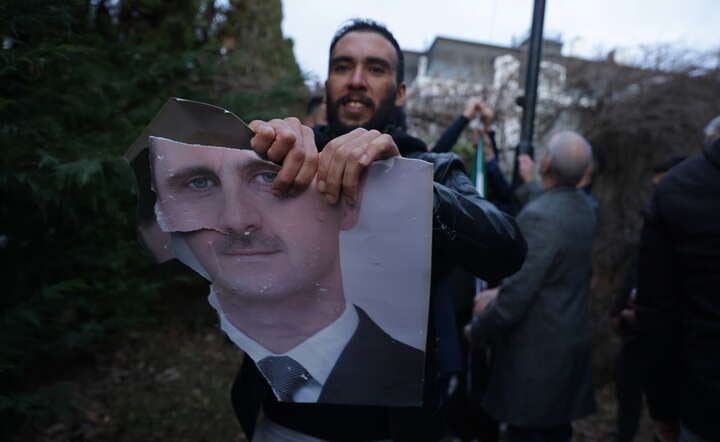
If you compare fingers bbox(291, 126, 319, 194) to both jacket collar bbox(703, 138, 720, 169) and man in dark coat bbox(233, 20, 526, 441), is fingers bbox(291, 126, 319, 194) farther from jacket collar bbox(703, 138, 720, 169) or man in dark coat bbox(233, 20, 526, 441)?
jacket collar bbox(703, 138, 720, 169)

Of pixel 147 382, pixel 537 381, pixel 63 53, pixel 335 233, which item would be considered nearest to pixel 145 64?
pixel 63 53

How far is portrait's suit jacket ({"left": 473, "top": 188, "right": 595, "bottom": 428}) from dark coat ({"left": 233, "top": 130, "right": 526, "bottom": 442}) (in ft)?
3.43

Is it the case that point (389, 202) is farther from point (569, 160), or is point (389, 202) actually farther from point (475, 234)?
point (569, 160)

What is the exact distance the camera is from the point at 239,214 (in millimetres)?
979

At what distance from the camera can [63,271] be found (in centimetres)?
261

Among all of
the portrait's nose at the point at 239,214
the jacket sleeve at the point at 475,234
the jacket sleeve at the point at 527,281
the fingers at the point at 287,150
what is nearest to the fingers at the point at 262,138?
the fingers at the point at 287,150

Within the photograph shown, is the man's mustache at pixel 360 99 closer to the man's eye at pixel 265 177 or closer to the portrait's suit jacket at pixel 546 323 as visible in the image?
the man's eye at pixel 265 177

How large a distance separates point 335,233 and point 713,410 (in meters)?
1.36

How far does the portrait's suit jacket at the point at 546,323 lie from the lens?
2.26 meters

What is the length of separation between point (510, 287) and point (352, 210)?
5.10 ft

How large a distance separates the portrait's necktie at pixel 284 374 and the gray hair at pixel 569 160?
1905 millimetres

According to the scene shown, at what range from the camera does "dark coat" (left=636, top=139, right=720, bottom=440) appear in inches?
59.0

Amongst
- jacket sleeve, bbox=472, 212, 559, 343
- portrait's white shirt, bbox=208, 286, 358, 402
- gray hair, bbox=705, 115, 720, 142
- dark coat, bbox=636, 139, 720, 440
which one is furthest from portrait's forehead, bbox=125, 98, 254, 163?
gray hair, bbox=705, 115, 720, 142

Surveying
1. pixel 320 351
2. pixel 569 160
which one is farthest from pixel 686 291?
pixel 320 351
